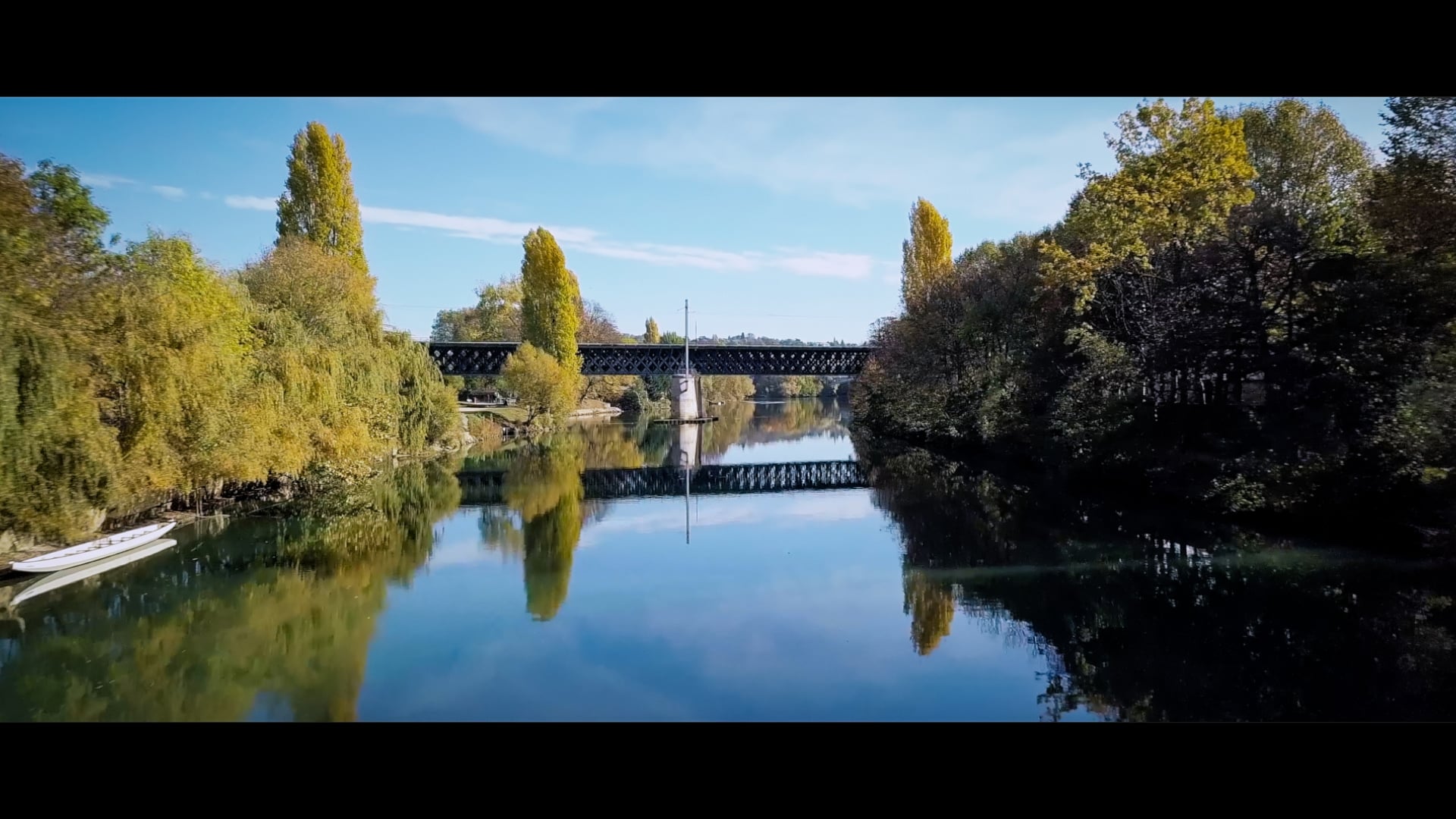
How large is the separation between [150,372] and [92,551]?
2.93 m

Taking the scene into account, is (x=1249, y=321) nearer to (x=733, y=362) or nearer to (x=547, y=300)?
(x=547, y=300)

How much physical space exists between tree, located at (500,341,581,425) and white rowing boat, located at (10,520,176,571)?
80.2 ft

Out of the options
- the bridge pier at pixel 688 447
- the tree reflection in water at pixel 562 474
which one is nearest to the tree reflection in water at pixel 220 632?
the tree reflection in water at pixel 562 474

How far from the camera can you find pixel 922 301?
3120 cm

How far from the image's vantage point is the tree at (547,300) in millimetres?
39688

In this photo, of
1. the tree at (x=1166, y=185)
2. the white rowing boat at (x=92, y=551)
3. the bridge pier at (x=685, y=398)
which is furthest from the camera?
the bridge pier at (x=685, y=398)

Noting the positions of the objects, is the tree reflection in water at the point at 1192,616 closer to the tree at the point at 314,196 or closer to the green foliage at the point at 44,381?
the green foliage at the point at 44,381

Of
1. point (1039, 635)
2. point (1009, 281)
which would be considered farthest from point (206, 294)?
point (1009, 281)

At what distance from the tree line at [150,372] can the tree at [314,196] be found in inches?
206

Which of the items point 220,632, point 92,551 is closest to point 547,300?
point 92,551

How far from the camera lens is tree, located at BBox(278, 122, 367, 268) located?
1124 inches

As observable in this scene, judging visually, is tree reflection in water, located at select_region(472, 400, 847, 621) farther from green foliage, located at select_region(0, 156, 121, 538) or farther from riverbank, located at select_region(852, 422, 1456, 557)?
riverbank, located at select_region(852, 422, 1456, 557)
